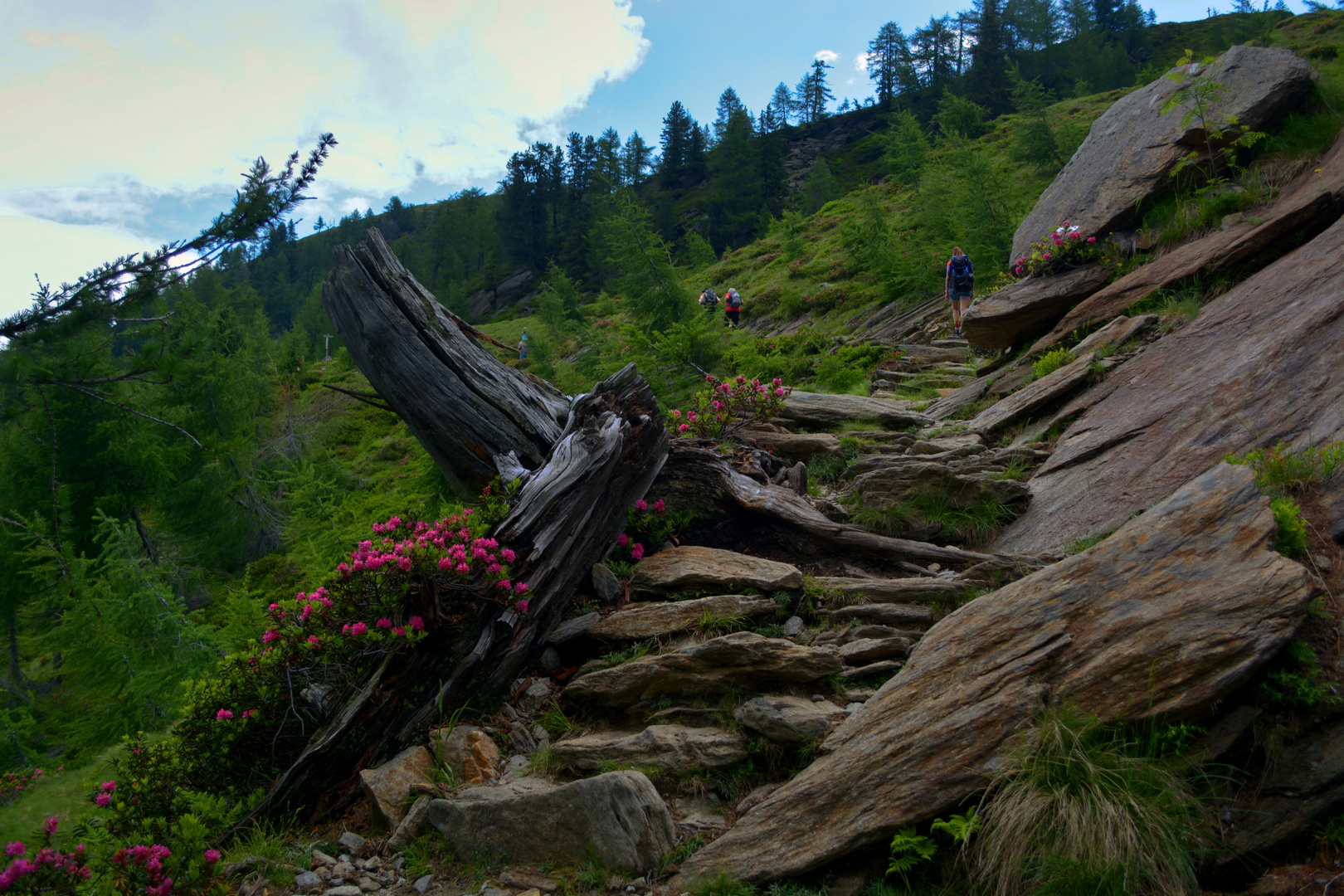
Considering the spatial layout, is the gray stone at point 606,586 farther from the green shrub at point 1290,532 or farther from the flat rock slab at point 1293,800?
the green shrub at point 1290,532

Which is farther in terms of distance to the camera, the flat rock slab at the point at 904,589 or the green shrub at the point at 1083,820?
the flat rock slab at the point at 904,589

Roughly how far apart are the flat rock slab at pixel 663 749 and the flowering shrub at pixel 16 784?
28.0 ft

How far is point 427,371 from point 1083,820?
7248 mm

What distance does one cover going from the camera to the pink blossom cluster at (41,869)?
3750mm

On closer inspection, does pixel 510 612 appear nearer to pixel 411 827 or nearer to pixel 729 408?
pixel 411 827

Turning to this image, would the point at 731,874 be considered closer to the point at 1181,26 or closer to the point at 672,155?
the point at 672,155

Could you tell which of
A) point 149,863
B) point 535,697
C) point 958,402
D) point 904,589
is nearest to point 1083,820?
point 904,589

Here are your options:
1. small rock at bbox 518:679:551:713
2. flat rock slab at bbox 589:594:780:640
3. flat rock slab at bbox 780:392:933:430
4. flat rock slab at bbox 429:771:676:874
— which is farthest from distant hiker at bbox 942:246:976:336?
flat rock slab at bbox 429:771:676:874

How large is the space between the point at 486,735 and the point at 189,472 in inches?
1001

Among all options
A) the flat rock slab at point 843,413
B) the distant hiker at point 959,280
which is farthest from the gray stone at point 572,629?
the distant hiker at point 959,280

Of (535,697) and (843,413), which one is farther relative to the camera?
(843,413)

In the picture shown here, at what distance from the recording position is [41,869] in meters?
3.85

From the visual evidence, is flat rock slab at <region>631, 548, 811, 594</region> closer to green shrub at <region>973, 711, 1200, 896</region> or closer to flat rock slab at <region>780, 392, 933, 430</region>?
green shrub at <region>973, 711, 1200, 896</region>

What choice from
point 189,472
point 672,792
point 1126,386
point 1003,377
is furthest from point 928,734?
point 189,472
